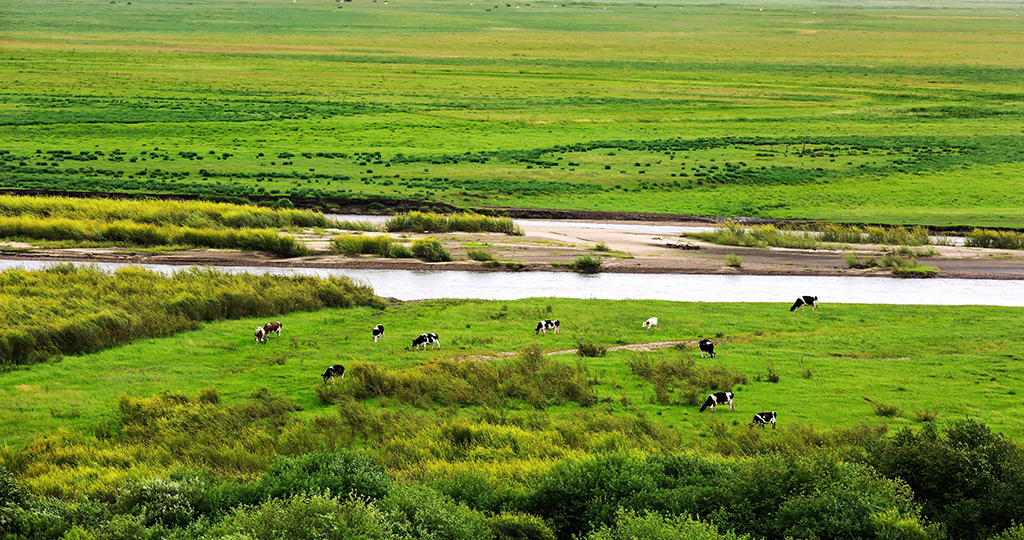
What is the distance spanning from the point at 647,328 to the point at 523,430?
12641 millimetres

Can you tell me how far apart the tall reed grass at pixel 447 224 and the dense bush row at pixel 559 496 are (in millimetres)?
32416

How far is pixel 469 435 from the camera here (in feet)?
66.8

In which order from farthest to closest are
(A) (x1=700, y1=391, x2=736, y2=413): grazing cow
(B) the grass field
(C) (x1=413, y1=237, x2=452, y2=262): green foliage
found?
(C) (x1=413, y1=237, x2=452, y2=262): green foliage → (A) (x1=700, y1=391, x2=736, y2=413): grazing cow → (B) the grass field

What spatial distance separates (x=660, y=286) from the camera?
43.1 meters

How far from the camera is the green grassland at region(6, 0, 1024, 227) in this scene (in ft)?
197

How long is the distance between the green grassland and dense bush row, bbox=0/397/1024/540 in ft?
133

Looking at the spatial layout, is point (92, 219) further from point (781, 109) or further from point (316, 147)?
point (781, 109)

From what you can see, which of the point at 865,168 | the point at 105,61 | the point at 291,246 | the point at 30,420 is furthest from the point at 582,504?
the point at 105,61

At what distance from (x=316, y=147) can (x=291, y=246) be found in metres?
30.1

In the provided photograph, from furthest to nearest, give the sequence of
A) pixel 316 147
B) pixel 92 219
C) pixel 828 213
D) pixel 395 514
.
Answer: pixel 316 147
pixel 828 213
pixel 92 219
pixel 395 514

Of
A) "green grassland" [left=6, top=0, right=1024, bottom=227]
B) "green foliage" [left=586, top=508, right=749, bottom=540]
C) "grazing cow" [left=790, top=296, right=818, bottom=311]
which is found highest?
"green grassland" [left=6, top=0, right=1024, bottom=227]

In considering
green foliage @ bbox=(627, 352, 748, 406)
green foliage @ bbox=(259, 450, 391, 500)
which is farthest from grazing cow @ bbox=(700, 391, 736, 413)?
green foliage @ bbox=(259, 450, 391, 500)

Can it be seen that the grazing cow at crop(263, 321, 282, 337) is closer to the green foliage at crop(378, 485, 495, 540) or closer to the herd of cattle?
the herd of cattle

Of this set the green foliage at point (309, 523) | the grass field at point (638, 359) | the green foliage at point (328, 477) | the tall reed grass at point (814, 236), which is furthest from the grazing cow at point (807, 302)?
the green foliage at point (309, 523)
